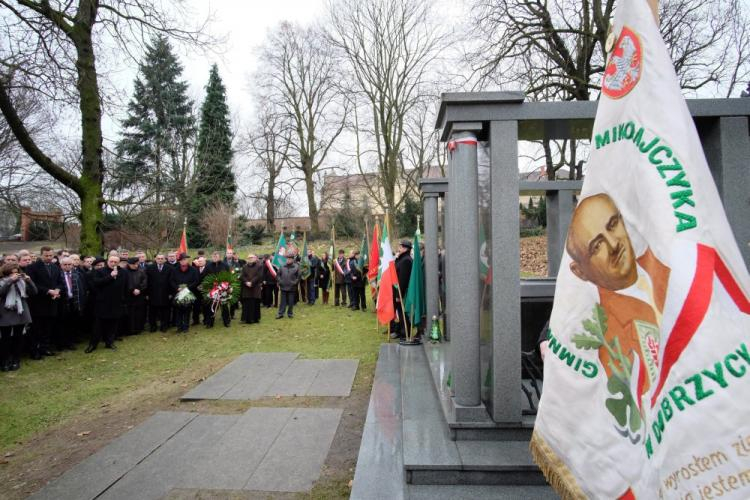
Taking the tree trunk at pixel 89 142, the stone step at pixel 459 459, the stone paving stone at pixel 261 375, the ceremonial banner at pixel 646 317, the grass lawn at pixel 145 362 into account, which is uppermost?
the tree trunk at pixel 89 142

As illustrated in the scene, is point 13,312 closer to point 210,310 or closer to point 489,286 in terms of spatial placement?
point 210,310

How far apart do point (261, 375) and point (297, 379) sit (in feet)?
2.40

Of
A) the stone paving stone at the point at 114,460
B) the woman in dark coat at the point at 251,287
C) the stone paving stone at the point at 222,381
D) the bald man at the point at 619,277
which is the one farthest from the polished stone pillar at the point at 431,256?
the bald man at the point at 619,277

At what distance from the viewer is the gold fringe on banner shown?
2034 mm

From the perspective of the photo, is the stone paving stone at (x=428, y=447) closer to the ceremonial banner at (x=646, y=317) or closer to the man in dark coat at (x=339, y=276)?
the ceremonial banner at (x=646, y=317)

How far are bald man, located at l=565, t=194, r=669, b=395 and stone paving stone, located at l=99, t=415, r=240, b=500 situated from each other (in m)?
3.97

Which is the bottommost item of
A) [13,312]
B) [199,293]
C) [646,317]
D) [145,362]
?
[145,362]

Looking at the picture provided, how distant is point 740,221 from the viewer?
3.48 m

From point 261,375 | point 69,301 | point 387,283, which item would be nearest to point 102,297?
point 69,301

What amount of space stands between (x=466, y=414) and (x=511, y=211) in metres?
1.93

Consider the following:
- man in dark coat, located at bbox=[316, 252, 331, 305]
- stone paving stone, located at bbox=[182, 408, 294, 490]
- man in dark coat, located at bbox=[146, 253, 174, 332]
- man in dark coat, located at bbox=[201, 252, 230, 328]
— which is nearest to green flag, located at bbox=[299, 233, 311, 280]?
man in dark coat, located at bbox=[316, 252, 331, 305]

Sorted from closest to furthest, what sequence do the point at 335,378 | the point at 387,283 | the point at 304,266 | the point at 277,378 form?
the point at 335,378 → the point at 277,378 → the point at 387,283 → the point at 304,266

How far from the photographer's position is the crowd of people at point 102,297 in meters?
8.09

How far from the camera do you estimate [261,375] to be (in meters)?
7.43
